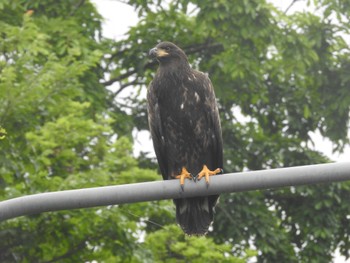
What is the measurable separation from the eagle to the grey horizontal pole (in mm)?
2580

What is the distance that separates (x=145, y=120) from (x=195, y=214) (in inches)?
387

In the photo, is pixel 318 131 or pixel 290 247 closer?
pixel 290 247

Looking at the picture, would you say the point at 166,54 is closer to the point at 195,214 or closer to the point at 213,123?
the point at 213,123

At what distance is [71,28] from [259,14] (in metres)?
2.74

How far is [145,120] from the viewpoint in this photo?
720 inches

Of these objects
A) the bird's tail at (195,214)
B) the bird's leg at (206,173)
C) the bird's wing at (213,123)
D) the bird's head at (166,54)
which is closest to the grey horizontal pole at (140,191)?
the bird's leg at (206,173)

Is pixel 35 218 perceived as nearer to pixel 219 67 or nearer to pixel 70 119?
pixel 70 119

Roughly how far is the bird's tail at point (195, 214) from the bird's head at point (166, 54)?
120cm

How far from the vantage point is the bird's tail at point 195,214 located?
845 centimetres

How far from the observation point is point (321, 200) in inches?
658

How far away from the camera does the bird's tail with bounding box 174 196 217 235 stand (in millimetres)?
8445

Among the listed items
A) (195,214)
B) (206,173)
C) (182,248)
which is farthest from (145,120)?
(206,173)

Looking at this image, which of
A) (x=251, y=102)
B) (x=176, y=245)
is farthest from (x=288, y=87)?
(x=176, y=245)

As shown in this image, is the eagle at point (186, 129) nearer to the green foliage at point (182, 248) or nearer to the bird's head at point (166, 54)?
the bird's head at point (166, 54)
